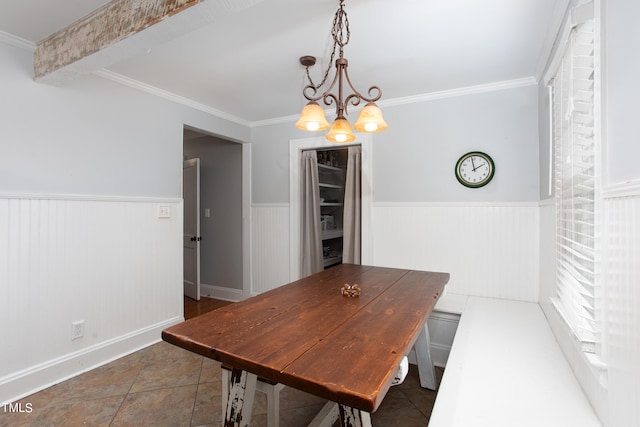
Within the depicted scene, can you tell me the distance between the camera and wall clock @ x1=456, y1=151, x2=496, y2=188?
105 inches

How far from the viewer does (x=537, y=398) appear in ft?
4.09

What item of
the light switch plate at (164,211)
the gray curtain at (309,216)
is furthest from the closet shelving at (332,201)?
the light switch plate at (164,211)

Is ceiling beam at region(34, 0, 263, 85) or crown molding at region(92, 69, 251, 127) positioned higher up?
crown molding at region(92, 69, 251, 127)

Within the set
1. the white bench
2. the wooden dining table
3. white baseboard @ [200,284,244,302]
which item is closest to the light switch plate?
white baseboard @ [200,284,244,302]

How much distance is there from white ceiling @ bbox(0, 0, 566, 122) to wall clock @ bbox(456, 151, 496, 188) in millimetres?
625

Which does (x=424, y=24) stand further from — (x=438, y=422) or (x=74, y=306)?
(x=74, y=306)

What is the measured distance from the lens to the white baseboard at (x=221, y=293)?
3998 millimetres

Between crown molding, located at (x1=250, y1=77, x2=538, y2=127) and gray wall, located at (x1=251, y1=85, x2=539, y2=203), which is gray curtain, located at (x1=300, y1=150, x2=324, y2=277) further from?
gray wall, located at (x1=251, y1=85, x2=539, y2=203)

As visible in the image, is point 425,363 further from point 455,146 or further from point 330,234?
point 330,234

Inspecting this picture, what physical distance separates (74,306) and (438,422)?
2486mm

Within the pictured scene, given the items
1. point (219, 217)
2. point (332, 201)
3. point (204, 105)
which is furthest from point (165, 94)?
point (332, 201)

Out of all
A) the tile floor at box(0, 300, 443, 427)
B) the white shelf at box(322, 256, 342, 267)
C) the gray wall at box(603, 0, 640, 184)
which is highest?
the gray wall at box(603, 0, 640, 184)

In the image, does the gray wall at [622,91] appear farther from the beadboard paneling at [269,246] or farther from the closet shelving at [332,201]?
the closet shelving at [332,201]

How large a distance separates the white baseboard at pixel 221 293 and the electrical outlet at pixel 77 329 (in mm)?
1830
